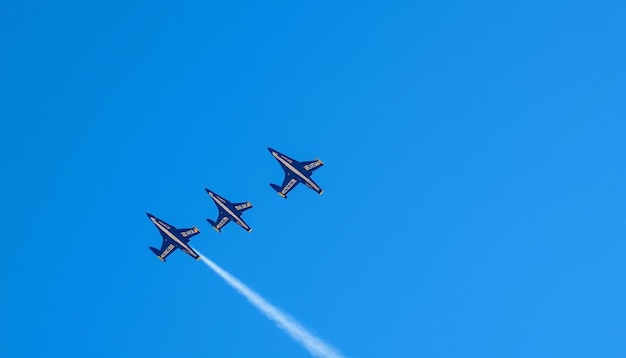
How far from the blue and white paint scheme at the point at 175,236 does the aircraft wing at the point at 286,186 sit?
708 inches

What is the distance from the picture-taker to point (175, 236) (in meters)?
176

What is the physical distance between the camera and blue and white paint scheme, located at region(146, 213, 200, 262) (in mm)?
176000

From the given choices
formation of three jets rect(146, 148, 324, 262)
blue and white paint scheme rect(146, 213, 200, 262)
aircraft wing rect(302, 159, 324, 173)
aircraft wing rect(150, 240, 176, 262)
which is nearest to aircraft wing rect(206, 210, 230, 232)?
formation of three jets rect(146, 148, 324, 262)

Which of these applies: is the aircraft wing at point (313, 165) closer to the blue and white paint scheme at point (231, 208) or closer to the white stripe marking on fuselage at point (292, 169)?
the white stripe marking on fuselage at point (292, 169)

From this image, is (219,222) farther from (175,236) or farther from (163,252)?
(163,252)

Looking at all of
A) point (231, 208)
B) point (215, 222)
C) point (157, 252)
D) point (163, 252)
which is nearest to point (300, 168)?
point (231, 208)

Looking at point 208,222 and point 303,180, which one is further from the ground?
point 303,180

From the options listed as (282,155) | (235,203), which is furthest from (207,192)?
(282,155)

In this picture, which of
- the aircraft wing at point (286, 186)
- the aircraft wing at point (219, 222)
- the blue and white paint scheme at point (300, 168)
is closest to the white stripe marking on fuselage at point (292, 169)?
the blue and white paint scheme at point (300, 168)

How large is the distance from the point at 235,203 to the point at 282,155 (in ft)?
47.5

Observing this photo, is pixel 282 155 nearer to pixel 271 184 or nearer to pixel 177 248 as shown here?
pixel 271 184

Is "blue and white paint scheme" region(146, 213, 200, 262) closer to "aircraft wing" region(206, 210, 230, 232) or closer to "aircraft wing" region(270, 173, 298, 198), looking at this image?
"aircraft wing" region(206, 210, 230, 232)

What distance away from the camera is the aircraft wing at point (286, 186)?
571 ft

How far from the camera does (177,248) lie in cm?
17750
